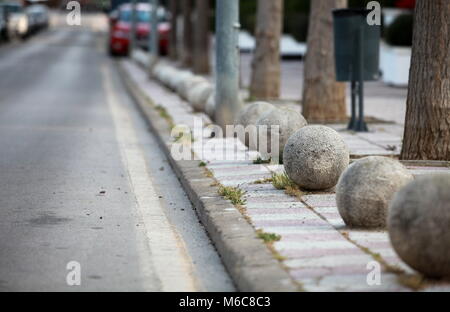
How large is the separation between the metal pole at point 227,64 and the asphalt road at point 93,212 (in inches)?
43.2

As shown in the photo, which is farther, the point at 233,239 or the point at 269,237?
the point at 233,239

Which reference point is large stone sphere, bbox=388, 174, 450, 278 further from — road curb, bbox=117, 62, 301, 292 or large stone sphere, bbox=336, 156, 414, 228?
large stone sphere, bbox=336, 156, 414, 228

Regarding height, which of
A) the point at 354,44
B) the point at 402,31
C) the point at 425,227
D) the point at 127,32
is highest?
the point at 354,44

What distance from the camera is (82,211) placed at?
10289 mm

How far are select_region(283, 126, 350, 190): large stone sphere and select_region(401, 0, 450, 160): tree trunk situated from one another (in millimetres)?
2397

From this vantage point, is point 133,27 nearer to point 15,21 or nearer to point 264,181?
point 15,21

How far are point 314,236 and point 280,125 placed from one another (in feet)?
15.9

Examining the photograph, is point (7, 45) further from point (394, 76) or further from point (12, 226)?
point (12, 226)

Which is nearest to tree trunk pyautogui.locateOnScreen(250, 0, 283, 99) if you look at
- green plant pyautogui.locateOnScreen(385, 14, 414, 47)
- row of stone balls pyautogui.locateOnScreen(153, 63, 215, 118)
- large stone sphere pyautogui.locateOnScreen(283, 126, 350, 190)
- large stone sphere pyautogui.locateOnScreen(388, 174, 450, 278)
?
row of stone balls pyautogui.locateOnScreen(153, 63, 215, 118)

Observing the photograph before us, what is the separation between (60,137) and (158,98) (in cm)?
856

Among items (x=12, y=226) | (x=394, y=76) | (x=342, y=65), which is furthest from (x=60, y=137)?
(x=394, y=76)

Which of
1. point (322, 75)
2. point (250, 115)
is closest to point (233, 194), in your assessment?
point (250, 115)

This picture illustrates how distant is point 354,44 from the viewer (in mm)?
16875

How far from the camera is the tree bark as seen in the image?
123ft
